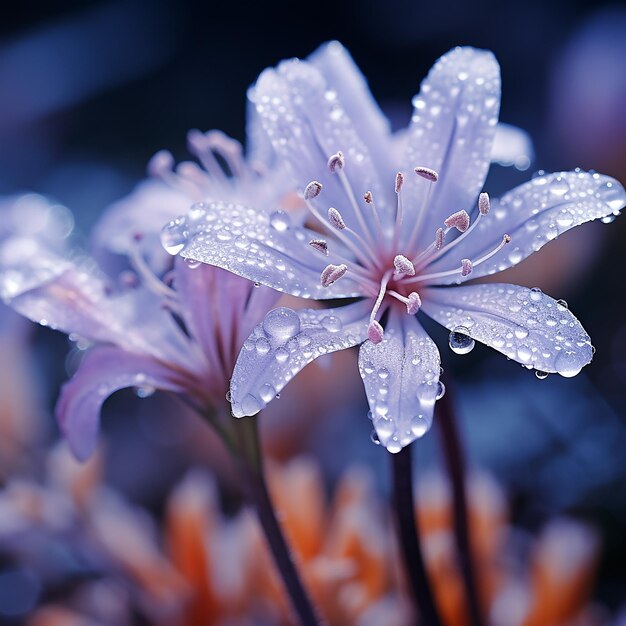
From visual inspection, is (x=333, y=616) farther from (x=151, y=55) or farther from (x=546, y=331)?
(x=151, y=55)

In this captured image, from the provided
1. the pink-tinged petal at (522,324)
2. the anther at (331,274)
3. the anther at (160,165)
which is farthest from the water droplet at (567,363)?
the anther at (160,165)

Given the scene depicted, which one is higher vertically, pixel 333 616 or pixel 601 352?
pixel 333 616

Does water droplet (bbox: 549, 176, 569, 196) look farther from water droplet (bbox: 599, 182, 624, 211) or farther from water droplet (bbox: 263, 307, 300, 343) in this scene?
water droplet (bbox: 263, 307, 300, 343)

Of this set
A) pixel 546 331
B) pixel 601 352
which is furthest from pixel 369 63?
pixel 546 331

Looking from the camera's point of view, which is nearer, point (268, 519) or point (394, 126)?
point (268, 519)

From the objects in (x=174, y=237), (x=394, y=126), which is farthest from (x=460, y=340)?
(x=394, y=126)

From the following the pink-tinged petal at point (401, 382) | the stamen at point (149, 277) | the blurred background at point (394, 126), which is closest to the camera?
the pink-tinged petal at point (401, 382)

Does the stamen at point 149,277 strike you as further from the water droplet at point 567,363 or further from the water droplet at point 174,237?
the water droplet at point 567,363

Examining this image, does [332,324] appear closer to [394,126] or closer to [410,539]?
[410,539]
